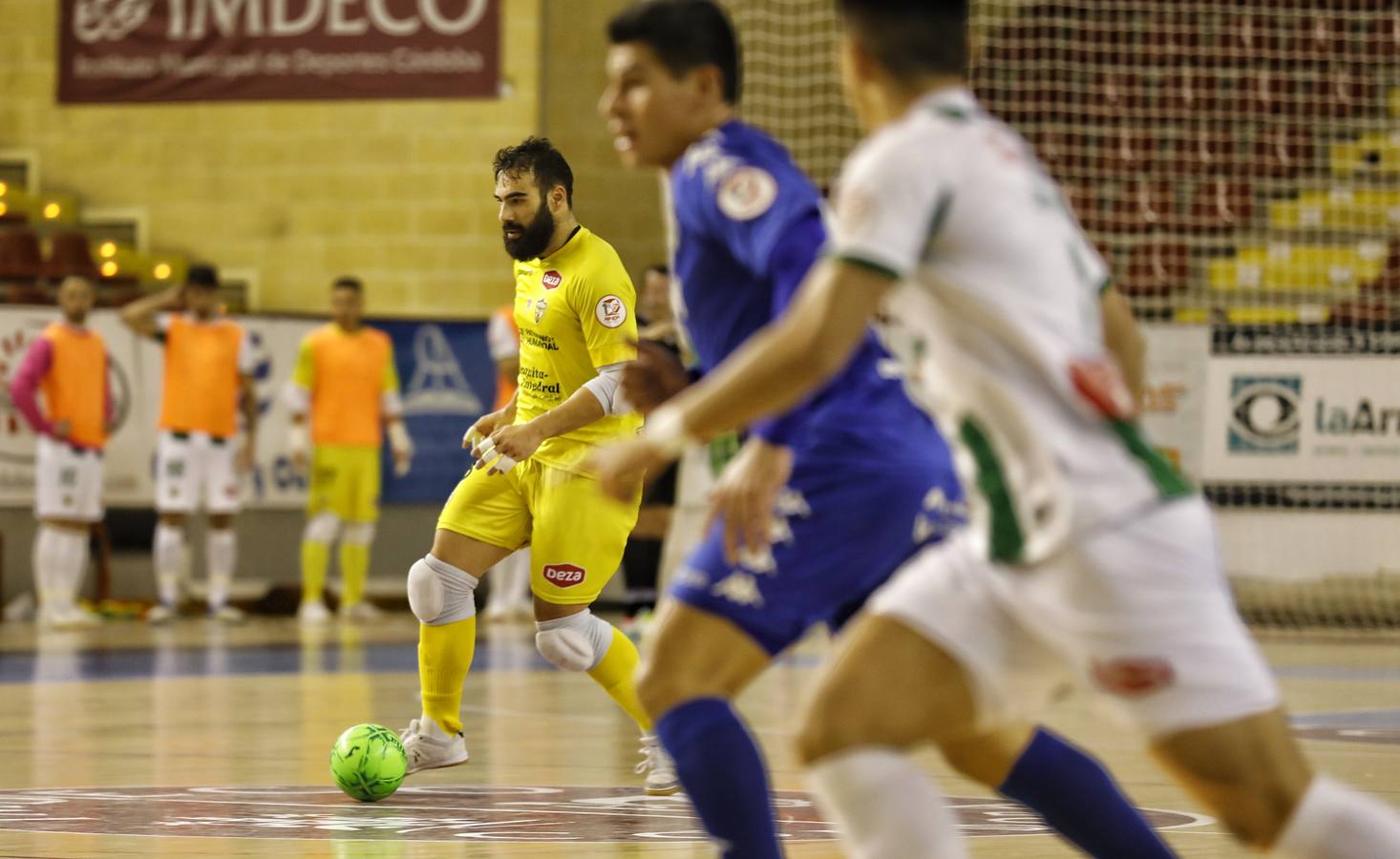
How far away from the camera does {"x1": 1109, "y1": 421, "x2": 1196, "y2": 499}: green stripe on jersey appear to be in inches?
107

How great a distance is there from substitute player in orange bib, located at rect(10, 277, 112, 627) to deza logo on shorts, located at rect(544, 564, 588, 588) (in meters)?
8.82

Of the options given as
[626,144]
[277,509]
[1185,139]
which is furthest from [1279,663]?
[626,144]

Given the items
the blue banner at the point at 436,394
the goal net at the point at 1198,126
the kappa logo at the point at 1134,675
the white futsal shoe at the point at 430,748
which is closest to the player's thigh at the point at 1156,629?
the kappa logo at the point at 1134,675

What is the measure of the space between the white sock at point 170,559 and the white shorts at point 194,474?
6.6 inches

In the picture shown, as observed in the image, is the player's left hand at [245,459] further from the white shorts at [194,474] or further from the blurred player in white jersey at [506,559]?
the blurred player in white jersey at [506,559]

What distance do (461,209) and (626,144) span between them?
14.4m

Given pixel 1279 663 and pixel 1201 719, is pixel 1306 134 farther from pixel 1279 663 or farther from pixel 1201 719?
pixel 1201 719

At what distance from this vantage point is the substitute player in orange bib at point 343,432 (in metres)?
14.7

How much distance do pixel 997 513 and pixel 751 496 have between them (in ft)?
1.67

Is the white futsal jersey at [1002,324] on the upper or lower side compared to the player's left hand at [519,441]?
upper

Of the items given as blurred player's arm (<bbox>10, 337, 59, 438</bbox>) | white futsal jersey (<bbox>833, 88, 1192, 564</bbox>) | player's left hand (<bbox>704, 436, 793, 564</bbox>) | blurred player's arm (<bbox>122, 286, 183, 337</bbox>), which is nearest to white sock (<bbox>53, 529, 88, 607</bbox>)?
blurred player's arm (<bbox>10, 337, 59, 438</bbox>)

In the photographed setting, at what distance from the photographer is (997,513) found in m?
2.75

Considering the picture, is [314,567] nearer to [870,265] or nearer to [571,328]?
[571,328]

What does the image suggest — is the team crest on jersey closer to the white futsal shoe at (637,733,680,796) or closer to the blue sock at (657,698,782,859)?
the white futsal shoe at (637,733,680,796)
